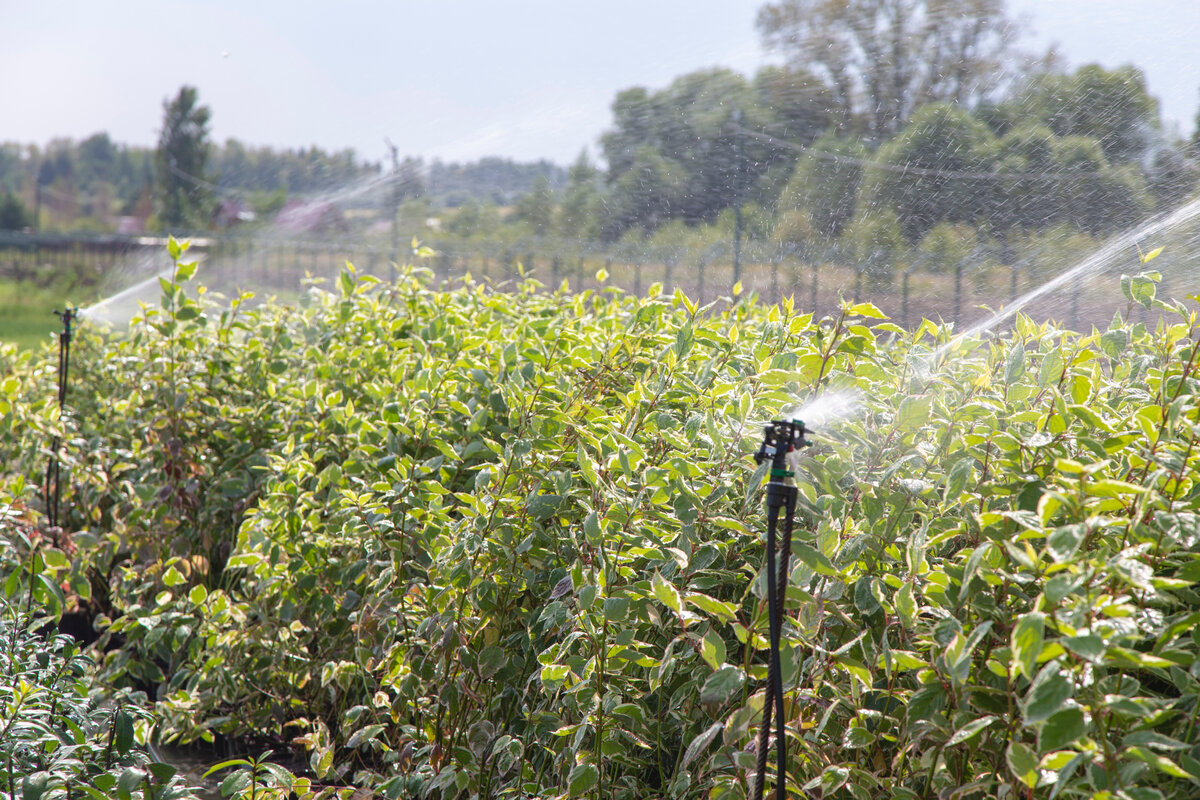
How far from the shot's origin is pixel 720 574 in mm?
1266

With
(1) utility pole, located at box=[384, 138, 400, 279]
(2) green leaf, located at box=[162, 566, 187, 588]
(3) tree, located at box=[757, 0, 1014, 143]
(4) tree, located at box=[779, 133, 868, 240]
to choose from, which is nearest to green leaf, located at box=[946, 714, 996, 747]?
(2) green leaf, located at box=[162, 566, 187, 588]

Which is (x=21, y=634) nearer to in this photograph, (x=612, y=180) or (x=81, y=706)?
(x=81, y=706)

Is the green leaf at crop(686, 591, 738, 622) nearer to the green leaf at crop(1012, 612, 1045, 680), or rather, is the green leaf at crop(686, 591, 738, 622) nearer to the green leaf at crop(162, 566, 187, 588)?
the green leaf at crop(1012, 612, 1045, 680)

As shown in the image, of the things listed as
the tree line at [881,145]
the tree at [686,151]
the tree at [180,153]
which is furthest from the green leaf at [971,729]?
the tree at [180,153]

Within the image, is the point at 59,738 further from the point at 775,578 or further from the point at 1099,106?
the point at 1099,106

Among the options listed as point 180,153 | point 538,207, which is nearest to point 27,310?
point 180,153

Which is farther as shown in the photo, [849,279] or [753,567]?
[849,279]

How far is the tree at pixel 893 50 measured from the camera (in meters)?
3.12

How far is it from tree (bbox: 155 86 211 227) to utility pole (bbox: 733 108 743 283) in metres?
17.9

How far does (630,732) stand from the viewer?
4.19 ft

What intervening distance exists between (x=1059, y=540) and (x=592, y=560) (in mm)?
715

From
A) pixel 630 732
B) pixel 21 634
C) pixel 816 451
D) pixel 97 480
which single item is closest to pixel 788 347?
pixel 816 451

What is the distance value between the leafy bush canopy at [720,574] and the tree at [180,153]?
62.8 feet

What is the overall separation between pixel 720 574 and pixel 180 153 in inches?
915
